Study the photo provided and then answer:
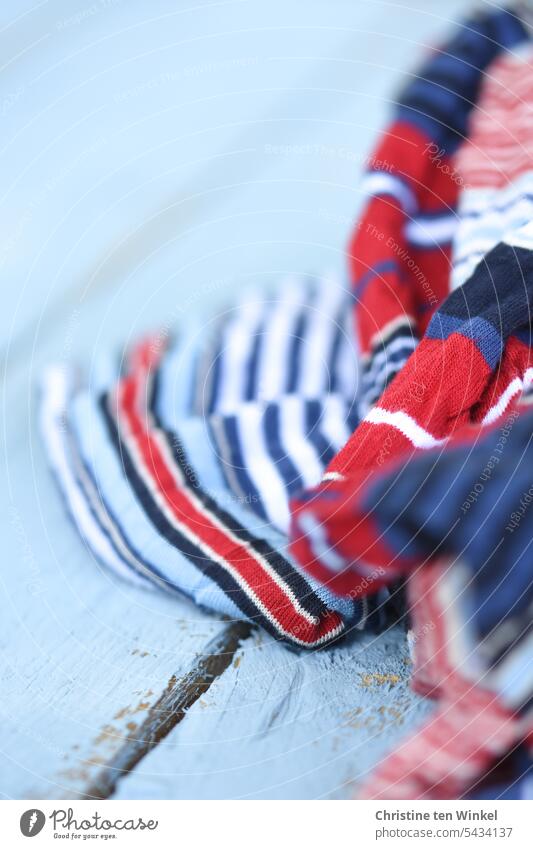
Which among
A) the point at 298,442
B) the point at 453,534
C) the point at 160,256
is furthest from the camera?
the point at 160,256

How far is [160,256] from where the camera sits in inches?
19.5

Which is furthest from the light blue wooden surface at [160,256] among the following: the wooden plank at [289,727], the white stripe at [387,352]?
the white stripe at [387,352]

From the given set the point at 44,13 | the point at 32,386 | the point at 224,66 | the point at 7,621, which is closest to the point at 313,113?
the point at 224,66

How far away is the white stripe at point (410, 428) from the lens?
0.96ft

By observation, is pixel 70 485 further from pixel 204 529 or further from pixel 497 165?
pixel 497 165

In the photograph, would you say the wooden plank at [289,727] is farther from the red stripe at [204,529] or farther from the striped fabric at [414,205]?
the striped fabric at [414,205]

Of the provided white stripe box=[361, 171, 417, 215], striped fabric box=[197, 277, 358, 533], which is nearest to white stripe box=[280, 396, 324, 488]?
striped fabric box=[197, 277, 358, 533]

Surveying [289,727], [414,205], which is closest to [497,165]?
[414,205]

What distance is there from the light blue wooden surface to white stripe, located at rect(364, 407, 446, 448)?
69 millimetres

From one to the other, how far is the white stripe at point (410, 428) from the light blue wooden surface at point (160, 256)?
0.07 m
